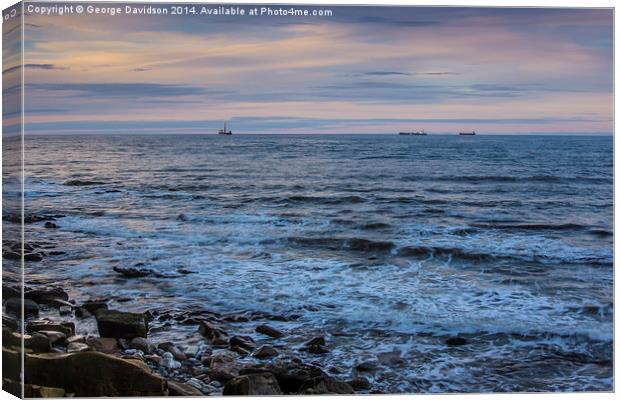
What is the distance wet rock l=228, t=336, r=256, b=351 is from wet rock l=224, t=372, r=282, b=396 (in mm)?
441

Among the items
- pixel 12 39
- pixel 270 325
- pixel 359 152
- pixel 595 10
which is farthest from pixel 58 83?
pixel 595 10

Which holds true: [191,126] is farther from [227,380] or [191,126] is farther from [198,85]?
[227,380]

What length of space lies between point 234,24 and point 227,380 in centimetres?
319

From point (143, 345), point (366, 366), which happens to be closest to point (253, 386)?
point (366, 366)

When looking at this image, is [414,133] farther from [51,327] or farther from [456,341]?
[51,327]

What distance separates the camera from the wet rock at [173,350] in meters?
7.74

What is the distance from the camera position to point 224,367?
298 inches

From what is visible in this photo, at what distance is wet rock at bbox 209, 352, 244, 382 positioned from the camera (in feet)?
24.5

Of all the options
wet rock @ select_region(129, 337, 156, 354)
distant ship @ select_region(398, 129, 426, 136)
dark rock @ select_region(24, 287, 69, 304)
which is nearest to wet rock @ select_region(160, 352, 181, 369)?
wet rock @ select_region(129, 337, 156, 354)

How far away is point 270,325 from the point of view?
8.26 meters

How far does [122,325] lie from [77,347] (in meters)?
0.47

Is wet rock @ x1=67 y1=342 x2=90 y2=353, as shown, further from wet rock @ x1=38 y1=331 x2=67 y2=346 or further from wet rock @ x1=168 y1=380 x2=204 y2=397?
wet rock @ x1=168 y1=380 x2=204 y2=397

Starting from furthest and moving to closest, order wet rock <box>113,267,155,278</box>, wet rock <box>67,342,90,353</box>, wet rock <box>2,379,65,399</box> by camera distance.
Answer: wet rock <box>113,267,155,278</box> < wet rock <box>67,342,90,353</box> < wet rock <box>2,379,65,399</box>

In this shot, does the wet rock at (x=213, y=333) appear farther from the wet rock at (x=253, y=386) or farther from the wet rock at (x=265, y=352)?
the wet rock at (x=253, y=386)
